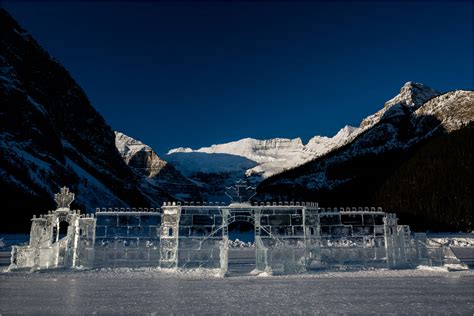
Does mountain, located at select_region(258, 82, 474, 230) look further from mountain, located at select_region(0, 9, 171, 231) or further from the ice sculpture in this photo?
the ice sculpture

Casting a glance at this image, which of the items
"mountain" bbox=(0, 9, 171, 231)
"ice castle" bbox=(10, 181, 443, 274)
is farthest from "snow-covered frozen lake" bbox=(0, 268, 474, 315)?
"mountain" bbox=(0, 9, 171, 231)

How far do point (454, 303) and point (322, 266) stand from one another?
1408 cm

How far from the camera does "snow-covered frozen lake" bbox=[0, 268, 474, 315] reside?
1354cm

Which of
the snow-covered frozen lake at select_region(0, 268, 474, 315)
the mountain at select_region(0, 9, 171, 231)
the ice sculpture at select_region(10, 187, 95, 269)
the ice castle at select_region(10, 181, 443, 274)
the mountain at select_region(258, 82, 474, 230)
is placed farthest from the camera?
the mountain at select_region(0, 9, 171, 231)

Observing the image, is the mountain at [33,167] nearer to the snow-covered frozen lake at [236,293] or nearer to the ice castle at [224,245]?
the ice castle at [224,245]

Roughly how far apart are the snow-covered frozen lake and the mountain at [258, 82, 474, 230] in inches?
3048

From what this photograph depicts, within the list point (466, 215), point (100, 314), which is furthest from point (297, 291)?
point (466, 215)

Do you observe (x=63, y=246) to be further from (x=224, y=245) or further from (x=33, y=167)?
(x=33, y=167)

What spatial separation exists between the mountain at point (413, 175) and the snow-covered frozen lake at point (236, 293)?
254ft

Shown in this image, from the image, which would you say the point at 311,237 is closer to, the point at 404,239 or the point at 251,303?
the point at 404,239

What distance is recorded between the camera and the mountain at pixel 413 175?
97.4 m

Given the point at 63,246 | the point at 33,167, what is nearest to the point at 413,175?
the point at 63,246

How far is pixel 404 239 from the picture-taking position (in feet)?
96.2

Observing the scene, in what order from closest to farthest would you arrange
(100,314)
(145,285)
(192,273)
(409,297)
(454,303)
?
(100,314), (454,303), (409,297), (145,285), (192,273)
